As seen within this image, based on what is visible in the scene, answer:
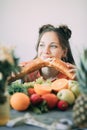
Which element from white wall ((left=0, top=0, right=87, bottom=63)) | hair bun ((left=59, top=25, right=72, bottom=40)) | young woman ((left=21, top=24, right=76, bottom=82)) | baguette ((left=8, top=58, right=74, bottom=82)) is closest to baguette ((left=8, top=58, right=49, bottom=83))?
baguette ((left=8, top=58, right=74, bottom=82))

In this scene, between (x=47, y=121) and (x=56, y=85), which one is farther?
(x=56, y=85)

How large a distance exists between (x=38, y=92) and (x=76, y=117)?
37cm

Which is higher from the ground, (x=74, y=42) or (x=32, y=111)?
(x=74, y=42)

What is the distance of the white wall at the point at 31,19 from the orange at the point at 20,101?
188 cm

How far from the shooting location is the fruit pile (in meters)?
1.16

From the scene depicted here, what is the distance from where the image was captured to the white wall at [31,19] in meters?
3.04

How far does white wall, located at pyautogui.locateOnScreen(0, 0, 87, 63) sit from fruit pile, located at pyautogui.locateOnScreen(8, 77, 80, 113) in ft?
5.43

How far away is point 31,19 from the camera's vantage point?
3.07 m

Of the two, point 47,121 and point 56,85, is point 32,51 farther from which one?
point 47,121

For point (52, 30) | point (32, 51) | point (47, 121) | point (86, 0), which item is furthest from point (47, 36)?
point (47, 121)

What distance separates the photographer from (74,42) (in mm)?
3051

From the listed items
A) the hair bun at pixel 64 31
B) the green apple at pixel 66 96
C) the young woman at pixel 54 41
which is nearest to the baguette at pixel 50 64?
the green apple at pixel 66 96

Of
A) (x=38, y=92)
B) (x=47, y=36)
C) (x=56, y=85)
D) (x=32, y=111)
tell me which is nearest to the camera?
(x=32, y=111)

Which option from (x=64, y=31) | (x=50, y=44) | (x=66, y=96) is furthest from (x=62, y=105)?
(x=64, y=31)
